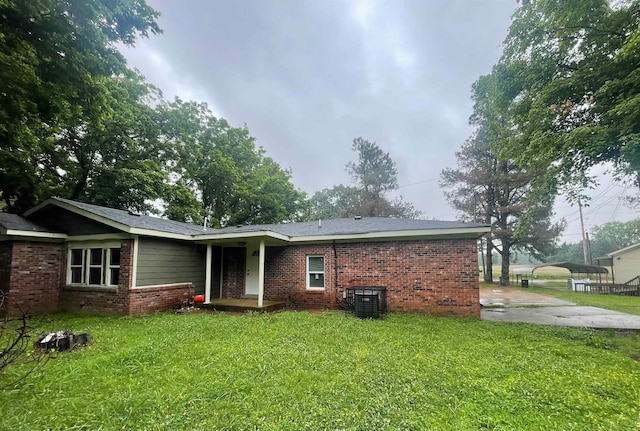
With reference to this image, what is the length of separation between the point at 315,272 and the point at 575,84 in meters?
8.56

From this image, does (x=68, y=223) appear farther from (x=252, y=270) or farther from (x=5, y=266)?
(x=252, y=270)

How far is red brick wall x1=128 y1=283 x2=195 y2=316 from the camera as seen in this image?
812 cm

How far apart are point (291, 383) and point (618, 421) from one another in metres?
3.28

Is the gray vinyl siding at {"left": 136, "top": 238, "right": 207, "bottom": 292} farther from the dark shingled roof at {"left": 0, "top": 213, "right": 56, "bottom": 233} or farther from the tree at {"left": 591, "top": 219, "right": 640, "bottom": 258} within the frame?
the tree at {"left": 591, "top": 219, "right": 640, "bottom": 258}

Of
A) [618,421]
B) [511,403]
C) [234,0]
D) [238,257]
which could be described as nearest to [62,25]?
[234,0]

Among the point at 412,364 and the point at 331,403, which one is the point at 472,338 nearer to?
the point at 412,364

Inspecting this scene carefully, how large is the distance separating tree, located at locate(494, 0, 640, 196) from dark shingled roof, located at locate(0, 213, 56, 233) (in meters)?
14.1

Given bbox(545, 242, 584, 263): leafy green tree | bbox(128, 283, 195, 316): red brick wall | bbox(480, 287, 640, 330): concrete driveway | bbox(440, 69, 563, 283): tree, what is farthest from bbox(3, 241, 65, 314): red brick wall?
bbox(545, 242, 584, 263): leafy green tree

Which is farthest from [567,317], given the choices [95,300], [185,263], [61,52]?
[61,52]

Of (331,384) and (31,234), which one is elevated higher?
(31,234)

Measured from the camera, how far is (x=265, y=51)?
1324 centimetres

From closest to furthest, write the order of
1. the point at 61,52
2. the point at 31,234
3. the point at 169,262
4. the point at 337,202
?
the point at 61,52
the point at 31,234
the point at 169,262
the point at 337,202

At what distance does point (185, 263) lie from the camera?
995 centimetres

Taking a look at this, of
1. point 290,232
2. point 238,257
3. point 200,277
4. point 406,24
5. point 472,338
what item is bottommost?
point 472,338
